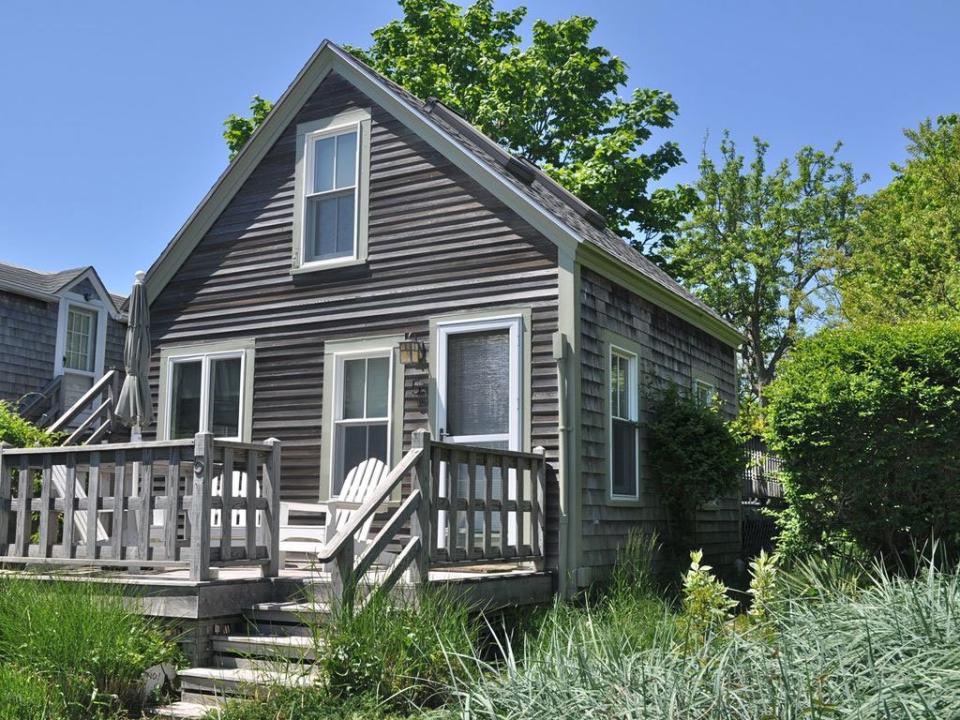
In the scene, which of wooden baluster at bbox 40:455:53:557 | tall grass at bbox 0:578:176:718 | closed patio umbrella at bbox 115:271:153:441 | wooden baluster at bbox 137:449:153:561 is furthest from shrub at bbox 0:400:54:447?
tall grass at bbox 0:578:176:718

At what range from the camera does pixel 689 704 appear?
3.73m

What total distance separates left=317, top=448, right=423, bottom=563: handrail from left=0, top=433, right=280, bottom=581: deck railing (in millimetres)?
949

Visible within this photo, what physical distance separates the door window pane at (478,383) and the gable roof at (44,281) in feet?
45.3

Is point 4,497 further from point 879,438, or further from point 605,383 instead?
point 879,438

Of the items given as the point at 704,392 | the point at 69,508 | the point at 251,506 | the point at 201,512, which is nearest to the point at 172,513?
the point at 201,512

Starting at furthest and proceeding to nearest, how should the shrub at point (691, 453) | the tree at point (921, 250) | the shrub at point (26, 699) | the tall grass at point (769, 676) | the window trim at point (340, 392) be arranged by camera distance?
the tree at point (921, 250), the shrub at point (691, 453), the window trim at point (340, 392), the shrub at point (26, 699), the tall grass at point (769, 676)

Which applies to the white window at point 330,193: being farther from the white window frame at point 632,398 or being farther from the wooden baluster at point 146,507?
the wooden baluster at point 146,507

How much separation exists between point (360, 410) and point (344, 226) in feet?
6.97

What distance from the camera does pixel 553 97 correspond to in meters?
21.9

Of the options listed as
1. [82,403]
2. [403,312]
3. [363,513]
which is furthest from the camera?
[82,403]

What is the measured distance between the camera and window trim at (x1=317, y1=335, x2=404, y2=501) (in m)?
10.4

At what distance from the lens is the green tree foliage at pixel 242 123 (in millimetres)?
22822

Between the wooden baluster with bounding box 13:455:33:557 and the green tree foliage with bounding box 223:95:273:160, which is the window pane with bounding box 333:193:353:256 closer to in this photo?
the wooden baluster with bounding box 13:455:33:557

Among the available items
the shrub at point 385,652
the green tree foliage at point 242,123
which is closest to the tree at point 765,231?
the green tree foliage at point 242,123
